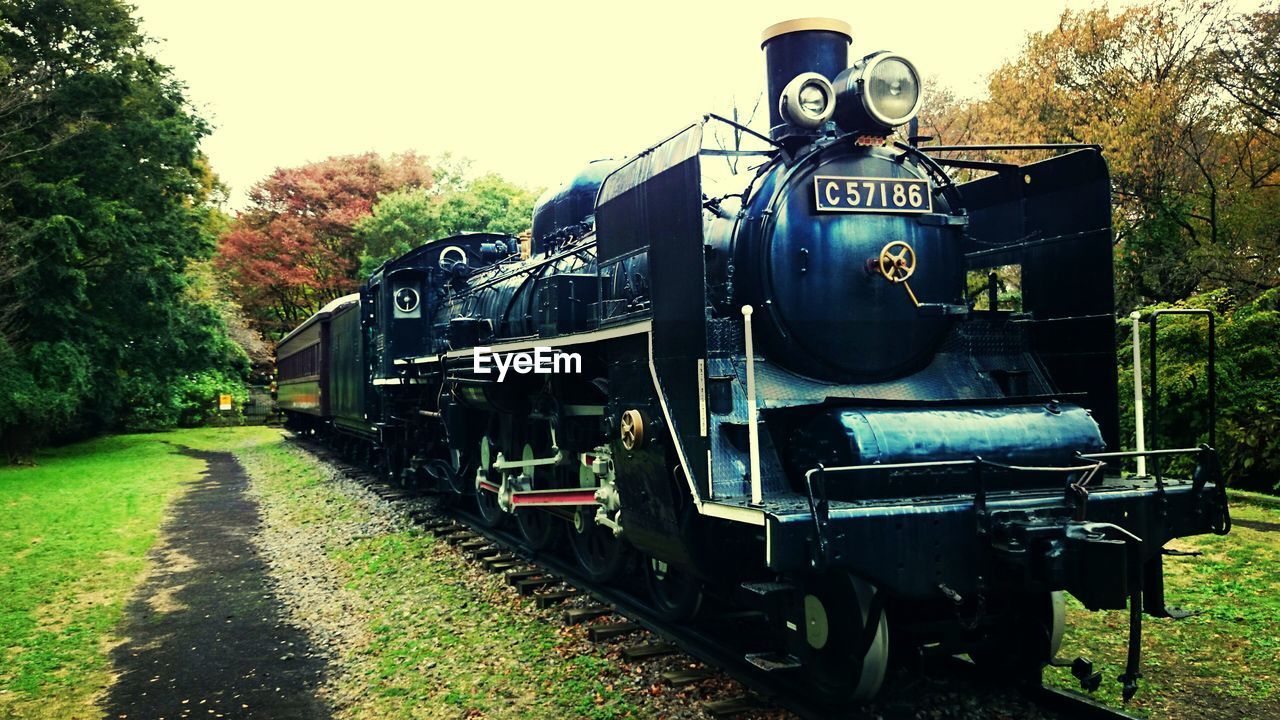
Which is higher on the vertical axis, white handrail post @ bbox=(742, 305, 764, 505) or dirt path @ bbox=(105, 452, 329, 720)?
white handrail post @ bbox=(742, 305, 764, 505)

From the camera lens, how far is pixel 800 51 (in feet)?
17.6

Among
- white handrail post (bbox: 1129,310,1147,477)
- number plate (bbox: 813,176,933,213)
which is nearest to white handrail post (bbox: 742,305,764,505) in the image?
number plate (bbox: 813,176,933,213)

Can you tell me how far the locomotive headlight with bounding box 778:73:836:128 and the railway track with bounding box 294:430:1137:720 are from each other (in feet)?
10.1

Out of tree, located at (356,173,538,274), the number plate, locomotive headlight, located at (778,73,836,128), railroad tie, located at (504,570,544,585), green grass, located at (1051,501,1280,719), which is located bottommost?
green grass, located at (1051,501,1280,719)

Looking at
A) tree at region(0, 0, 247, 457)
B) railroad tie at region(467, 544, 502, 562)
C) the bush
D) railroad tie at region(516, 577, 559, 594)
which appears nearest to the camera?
railroad tie at region(516, 577, 559, 594)

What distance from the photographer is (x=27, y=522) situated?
39.1ft

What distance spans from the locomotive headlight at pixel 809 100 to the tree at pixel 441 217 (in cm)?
2288

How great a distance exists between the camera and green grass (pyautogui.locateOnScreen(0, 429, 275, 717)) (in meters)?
5.64

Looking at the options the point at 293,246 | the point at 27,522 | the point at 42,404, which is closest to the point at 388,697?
the point at 27,522

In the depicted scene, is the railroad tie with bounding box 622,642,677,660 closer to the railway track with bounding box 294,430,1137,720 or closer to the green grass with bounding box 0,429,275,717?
the railway track with bounding box 294,430,1137,720

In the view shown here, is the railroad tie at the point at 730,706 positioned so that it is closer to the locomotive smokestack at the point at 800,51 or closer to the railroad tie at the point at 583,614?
the railroad tie at the point at 583,614

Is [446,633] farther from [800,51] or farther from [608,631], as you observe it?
[800,51]

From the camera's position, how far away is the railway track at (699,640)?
441 centimetres

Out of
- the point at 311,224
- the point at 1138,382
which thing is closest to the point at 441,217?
the point at 311,224
